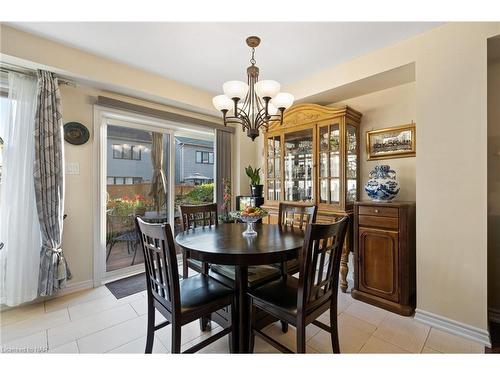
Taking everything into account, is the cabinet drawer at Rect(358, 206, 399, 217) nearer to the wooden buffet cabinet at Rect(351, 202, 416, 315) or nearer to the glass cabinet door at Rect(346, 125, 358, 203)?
the wooden buffet cabinet at Rect(351, 202, 416, 315)

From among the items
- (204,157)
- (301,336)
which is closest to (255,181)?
(204,157)

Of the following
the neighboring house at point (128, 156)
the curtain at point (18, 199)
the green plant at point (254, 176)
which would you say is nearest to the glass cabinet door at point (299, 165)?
the green plant at point (254, 176)

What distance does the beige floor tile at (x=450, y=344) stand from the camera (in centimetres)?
159

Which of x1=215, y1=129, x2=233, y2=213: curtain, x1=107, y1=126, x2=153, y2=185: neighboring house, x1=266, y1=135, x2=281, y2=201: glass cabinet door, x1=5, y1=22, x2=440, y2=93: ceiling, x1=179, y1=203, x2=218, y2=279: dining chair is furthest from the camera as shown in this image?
x1=215, y1=129, x2=233, y2=213: curtain

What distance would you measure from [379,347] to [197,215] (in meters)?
1.86

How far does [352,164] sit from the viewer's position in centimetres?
264

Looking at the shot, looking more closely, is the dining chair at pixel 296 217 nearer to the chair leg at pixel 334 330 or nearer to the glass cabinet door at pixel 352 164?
the chair leg at pixel 334 330

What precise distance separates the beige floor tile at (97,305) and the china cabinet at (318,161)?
185cm

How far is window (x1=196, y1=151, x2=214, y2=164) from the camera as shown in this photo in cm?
371

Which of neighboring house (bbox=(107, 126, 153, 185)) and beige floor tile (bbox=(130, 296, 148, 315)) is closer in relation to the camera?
beige floor tile (bbox=(130, 296, 148, 315))

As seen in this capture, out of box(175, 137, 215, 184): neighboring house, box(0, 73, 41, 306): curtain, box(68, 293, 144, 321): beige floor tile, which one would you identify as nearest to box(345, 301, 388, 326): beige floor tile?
box(68, 293, 144, 321): beige floor tile

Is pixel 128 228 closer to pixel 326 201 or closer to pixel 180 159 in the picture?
pixel 180 159

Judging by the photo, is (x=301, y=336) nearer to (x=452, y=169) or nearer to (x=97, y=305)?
(x=452, y=169)

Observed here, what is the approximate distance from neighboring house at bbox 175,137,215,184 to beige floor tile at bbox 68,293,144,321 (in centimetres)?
166
